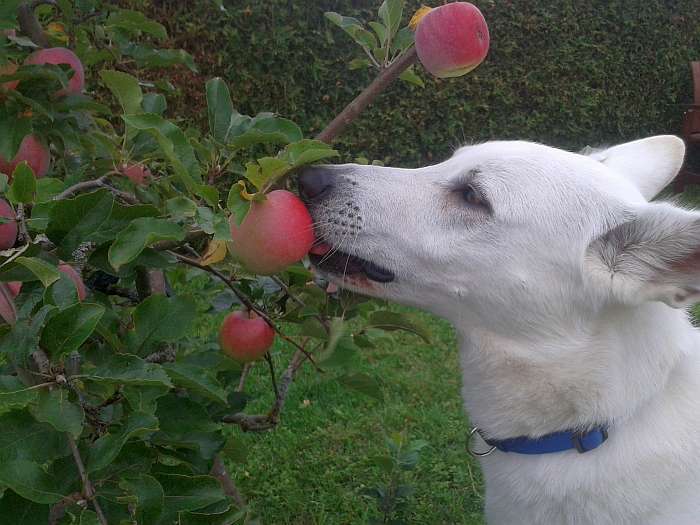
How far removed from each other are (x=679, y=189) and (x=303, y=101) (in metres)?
4.71

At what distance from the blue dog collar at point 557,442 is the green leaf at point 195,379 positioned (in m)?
0.84

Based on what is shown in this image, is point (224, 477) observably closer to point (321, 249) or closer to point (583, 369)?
point (321, 249)

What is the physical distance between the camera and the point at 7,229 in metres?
0.97

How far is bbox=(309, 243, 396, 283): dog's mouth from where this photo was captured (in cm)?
159

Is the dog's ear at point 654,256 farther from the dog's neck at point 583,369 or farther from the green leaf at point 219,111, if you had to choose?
the green leaf at point 219,111

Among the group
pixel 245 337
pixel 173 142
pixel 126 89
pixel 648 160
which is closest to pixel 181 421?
pixel 245 337

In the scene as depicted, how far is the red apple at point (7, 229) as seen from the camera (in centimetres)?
97

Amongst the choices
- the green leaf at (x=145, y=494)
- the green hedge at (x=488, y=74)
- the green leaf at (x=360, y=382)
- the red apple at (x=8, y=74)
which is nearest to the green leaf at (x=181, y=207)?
the green leaf at (x=145, y=494)

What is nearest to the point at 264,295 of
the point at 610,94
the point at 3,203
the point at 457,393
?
the point at 3,203

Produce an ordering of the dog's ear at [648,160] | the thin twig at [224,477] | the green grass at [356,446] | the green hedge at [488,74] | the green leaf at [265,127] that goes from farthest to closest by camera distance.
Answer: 1. the green hedge at [488,74]
2. the green grass at [356,446]
3. the dog's ear at [648,160]
4. the thin twig at [224,477]
5. the green leaf at [265,127]

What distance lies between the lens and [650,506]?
153 centimetres

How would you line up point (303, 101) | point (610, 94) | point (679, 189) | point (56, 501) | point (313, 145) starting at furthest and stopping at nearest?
1. point (679, 189)
2. point (610, 94)
3. point (303, 101)
4. point (313, 145)
5. point (56, 501)

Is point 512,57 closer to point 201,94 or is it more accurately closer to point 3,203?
point 201,94

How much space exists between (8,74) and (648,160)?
5.85 feet
